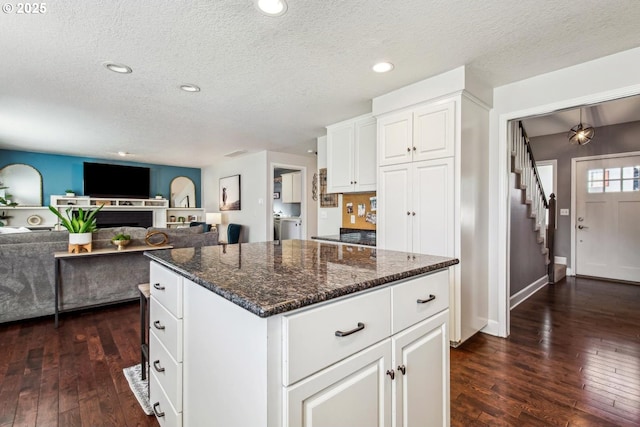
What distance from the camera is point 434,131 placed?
100 inches

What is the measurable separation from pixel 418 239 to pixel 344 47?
5.50 ft

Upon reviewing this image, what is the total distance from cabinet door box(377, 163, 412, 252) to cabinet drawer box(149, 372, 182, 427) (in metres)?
2.12

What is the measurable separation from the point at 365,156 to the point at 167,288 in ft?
8.67

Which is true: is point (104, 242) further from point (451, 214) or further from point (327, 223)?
point (451, 214)

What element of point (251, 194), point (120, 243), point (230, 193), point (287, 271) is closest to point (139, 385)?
point (287, 271)

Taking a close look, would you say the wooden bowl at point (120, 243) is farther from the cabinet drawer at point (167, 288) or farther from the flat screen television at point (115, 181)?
the flat screen television at point (115, 181)

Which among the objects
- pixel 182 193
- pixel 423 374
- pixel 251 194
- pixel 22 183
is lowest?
pixel 423 374

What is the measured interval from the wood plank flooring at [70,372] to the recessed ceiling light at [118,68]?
2.30 metres

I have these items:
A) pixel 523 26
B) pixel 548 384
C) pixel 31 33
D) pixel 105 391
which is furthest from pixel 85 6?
pixel 548 384

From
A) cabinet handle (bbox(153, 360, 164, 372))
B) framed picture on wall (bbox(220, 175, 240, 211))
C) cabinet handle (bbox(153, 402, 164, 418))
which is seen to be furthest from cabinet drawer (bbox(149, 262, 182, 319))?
framed picture on wall (bbox(220, 175, 240, 211))

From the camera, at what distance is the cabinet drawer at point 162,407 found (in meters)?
1.29

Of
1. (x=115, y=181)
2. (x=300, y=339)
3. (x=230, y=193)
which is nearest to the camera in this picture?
(x=300, y=339)

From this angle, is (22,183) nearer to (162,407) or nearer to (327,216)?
(327,216)

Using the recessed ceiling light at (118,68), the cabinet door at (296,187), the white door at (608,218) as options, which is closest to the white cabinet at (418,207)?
the recessed ceiling light at (118,68)
